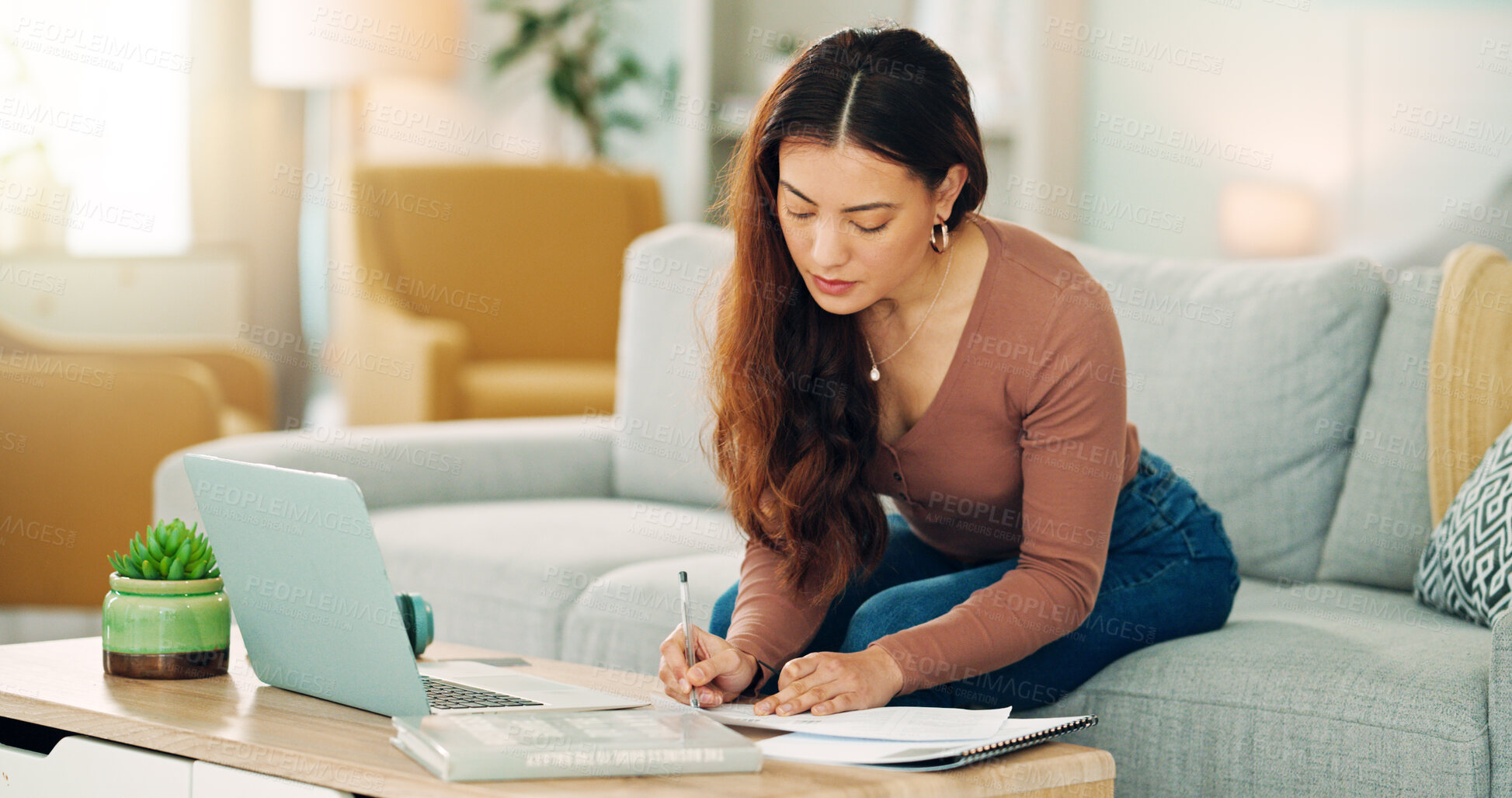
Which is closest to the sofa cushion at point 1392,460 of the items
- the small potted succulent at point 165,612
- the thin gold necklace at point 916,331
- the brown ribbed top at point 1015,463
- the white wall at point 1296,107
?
the brown ribbed top at point 1015,463

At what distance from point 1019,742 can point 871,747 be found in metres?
0.10

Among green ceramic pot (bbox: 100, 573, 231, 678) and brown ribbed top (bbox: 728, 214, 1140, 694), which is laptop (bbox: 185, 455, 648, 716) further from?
brown ribbed top (bbox: 728, 214, 1140, 694)

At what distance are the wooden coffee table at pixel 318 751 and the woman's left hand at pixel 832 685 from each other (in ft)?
0.12

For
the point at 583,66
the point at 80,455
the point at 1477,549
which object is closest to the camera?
the point at 1477,549

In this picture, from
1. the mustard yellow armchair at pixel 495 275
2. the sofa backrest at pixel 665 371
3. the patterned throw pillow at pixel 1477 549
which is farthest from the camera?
the mustard yellow armchair at pixel 495 275

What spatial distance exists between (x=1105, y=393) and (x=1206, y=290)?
71 cm

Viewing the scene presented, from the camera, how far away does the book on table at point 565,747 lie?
2.92 ft

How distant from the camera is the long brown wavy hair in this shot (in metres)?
1.31

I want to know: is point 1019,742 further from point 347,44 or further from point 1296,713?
point 347,44

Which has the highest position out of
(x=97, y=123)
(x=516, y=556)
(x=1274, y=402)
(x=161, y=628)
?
(x=97, y=123)

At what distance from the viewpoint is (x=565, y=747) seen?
0.91m

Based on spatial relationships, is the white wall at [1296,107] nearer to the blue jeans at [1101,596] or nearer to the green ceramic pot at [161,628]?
the blue jeans at [1101,596]

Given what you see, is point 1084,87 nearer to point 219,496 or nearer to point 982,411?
point 982,411

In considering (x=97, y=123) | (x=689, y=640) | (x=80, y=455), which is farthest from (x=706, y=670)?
(x=97, y=123)
